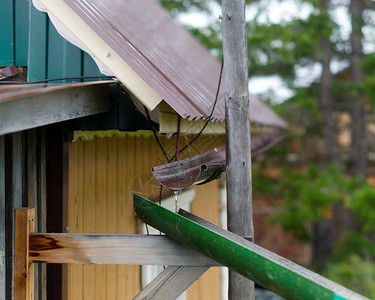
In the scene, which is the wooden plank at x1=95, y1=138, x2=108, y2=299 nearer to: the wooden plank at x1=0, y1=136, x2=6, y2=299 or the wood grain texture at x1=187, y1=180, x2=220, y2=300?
the wooden plank at x1=0, y1=136, x2=6, y2=299

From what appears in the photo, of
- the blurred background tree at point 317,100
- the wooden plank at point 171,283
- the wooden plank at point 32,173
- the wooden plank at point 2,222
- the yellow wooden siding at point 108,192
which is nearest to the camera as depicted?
the wooden plank at point 171,283

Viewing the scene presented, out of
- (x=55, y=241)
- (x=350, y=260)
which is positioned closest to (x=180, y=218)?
(x=55, y=241)

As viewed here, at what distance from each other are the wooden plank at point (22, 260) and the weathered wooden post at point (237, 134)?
3.44 feet

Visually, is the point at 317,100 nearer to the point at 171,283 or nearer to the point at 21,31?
the point at 21,31

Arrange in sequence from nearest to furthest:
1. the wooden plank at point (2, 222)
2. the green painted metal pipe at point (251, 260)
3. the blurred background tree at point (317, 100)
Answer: the green painted metal pipe at point (251, 260)
the wooden plank at point (2, 222)
the blurred background tree at point (317, 100)

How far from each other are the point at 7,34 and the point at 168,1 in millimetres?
9919

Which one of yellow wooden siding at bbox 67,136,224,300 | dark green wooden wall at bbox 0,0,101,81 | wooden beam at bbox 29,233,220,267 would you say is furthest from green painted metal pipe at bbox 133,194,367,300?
dark green wooden wall at bbox 0,0,101,81

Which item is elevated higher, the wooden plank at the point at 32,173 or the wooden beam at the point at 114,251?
the wooden plank at the point at 32,173

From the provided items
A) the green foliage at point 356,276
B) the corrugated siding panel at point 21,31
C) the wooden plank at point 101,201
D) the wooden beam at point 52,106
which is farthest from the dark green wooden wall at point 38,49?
the green foliage at point 356,276

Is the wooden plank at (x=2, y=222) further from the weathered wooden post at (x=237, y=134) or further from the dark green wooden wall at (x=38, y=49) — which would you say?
the weathered wooden post at (x=237, y=134)

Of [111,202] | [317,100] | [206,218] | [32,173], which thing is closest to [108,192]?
[111,202]

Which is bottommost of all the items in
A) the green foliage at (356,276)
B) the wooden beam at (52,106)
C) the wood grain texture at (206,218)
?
the green foliage at (356,276)

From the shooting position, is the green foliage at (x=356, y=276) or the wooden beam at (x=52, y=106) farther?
the green foliage at (x=356, y=276)

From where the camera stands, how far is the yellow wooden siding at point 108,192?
3.23m
